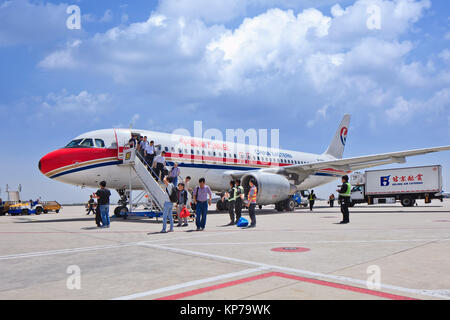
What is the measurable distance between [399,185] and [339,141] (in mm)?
6849

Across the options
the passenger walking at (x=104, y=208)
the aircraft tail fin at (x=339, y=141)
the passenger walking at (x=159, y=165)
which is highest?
the aircraft tail fin at (x=339, y=141)

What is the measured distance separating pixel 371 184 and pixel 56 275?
34.2 m

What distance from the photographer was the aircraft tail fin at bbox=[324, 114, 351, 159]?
33531mm

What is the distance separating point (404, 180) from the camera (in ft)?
108

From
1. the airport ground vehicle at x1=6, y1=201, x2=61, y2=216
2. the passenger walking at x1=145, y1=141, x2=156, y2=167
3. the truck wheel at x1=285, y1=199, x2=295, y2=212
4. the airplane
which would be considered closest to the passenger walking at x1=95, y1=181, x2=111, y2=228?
the airplane

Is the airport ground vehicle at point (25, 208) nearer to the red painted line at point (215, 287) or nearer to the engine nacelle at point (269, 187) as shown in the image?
the engine nacelle at point (269, 187)

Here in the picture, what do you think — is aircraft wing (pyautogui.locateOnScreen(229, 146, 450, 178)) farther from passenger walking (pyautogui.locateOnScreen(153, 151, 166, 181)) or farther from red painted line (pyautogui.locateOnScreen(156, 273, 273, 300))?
red painted line (pyautogui.locateOnScreen(156, 273, 273, 300))

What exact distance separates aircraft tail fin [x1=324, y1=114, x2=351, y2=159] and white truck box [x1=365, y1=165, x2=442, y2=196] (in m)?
4.28

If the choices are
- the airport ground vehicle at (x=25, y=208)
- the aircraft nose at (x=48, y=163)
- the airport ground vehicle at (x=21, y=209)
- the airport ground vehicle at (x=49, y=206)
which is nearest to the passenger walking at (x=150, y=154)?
the aircraft nose at (x=48, y=163)

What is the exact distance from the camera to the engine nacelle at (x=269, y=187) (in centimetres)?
1938

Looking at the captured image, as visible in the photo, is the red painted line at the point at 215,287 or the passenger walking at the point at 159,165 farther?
the passenger walking at the point at 159,165

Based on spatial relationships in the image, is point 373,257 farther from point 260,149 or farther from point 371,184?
point 371,184

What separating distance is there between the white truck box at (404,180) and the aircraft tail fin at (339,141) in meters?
4.28

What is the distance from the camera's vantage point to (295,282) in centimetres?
453
